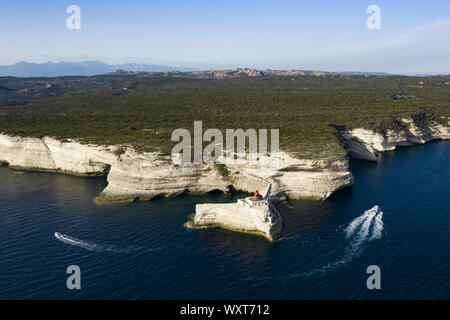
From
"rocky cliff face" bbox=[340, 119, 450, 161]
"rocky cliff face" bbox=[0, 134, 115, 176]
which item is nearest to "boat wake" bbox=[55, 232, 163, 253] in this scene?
"rocky cliff face" bbox=[0, 134, 115, 176]

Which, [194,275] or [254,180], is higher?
[254,180]

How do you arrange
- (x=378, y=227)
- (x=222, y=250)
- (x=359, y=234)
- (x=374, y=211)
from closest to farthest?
1. (x=222, y=250)
2. (x=359, y=234)
3. (x=378, y=227)
4. (x=374, y=211)

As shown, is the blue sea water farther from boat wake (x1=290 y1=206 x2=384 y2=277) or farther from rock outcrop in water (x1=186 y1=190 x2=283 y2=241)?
rock outcrop in water (x1=186 y1=190 x2=283 y2=241)

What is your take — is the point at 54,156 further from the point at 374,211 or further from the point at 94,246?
the point at 374,211

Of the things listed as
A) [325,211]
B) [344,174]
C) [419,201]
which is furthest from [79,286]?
[419,201]
